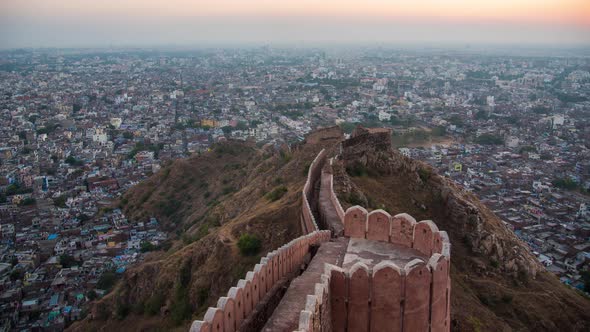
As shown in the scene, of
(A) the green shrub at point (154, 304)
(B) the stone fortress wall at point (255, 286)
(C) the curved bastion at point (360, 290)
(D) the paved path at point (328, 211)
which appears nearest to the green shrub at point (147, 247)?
(A) the green shrub at point (154, 304)

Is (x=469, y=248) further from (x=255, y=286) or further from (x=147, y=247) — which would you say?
(x=147, y=247)

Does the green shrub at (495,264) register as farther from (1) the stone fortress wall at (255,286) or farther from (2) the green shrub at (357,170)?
(1) the stone fortress wall at (255,286)

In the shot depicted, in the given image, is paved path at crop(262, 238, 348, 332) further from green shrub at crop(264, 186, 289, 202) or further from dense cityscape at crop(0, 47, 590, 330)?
dense cityscape at crop(0, 47, 590, 330)

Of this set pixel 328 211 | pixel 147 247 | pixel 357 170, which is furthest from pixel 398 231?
pixel 147 247

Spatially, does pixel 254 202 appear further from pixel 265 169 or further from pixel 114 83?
pixel 114 83

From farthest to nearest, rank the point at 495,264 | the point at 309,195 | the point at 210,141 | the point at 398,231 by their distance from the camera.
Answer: the point at 210,141
the point at 495,264
the point at 309,195
the point at 398,231

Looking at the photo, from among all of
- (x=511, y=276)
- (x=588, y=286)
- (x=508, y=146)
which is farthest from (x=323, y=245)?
(x=508, y=146)
